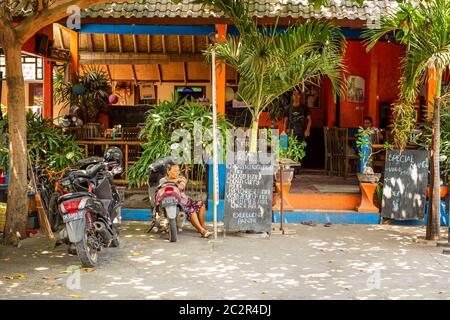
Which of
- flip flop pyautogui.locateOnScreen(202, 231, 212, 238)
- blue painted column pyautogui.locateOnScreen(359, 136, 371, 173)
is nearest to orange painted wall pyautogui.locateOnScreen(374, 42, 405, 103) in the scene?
blue painted column pyautogui.locateOnScreen(359, 136, 371, 173)

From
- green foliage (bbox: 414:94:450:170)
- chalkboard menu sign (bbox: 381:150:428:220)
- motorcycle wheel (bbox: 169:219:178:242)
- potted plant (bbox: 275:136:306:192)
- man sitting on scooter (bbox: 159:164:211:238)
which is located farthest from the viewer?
green foliage (bbox: 414:94:450:170)

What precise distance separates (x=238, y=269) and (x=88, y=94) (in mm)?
8304

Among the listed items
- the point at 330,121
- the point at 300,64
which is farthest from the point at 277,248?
the point at 330,121

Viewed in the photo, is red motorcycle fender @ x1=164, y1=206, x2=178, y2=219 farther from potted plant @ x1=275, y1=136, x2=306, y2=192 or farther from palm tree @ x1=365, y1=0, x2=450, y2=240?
palm tree @ x1=365, y1=0, x2=450, y2=240

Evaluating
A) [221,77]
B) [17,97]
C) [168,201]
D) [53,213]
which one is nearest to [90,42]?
[221,77]

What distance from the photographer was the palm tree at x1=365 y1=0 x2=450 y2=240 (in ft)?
27.1

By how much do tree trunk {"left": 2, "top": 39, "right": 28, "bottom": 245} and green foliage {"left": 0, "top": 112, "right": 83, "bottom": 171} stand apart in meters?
1.52

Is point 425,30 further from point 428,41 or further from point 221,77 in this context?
point 221,77

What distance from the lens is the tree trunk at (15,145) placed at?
8195 mm

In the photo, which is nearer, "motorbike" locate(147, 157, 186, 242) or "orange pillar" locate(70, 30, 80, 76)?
"motorbike" locate(147, 157, 186, 242)
